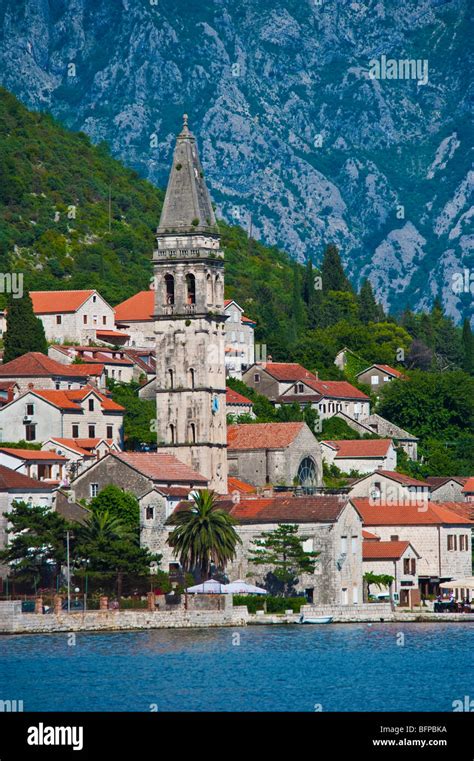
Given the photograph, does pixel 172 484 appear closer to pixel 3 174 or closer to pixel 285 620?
pixel 285 620

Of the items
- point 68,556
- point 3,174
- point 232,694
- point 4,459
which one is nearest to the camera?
point 232,694

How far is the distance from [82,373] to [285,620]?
3814 cm

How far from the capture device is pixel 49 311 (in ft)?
477

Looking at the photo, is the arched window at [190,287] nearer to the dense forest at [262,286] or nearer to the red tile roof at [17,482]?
the red tile roof at [17,482]

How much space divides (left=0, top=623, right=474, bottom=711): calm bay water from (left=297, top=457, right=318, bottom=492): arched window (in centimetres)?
2695

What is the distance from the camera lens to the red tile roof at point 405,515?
113 m

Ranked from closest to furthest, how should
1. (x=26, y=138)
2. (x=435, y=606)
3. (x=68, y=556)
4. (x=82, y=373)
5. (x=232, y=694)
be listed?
(x=232, y=694)
(x=68, y=556)
(x=435, y=606)
(x=82, y=373)
(x=26, y=138)

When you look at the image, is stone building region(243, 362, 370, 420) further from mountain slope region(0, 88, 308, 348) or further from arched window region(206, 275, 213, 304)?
arched window region(206, 275, 213, 304)

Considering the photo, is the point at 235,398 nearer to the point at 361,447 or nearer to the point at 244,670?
the point at 361,447

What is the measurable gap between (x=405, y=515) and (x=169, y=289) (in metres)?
17.6

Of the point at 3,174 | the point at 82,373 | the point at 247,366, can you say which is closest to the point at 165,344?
the point at 82,373

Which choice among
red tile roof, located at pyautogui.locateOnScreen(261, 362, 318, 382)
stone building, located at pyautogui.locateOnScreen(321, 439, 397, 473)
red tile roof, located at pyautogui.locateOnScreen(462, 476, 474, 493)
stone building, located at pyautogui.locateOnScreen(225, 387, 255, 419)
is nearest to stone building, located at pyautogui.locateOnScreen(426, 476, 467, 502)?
red tile roof, located at pyautogui.locateOnScreen(462, 476, 474, 493)

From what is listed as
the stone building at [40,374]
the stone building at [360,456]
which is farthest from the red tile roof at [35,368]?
the stone building at [360,456]

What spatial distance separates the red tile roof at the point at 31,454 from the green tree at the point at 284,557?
50.7ft
